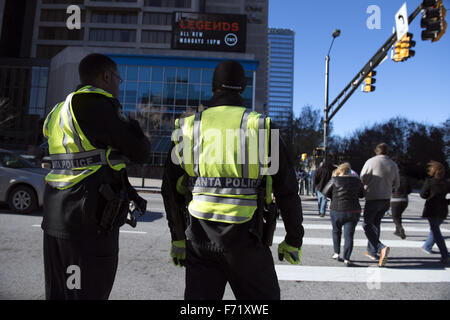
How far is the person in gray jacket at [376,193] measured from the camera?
5336mm

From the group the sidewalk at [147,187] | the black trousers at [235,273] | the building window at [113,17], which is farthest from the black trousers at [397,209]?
the building window at [113,17]

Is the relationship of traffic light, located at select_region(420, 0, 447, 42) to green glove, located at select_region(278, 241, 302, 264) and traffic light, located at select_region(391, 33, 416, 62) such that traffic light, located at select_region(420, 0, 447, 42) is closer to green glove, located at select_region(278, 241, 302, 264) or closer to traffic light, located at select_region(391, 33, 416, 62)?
traffic light, located at select_region(391, 33, 416, 62)

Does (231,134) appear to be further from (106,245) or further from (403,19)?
(403,19)

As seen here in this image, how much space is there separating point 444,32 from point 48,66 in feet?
159

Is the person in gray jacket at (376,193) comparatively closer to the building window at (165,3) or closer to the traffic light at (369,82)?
the traffic light at (369,82)

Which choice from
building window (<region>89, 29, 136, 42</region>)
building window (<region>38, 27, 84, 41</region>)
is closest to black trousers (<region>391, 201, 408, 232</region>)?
building window (<region>89, 29, 136, 42</region>)

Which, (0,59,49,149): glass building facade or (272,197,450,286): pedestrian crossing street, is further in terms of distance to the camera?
(0,59,49,149): glass building facade

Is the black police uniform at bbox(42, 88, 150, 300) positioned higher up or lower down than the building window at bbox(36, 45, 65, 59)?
lower down

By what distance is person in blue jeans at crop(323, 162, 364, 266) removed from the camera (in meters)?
5.14

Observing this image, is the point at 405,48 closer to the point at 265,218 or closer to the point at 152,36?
the point at 265,218

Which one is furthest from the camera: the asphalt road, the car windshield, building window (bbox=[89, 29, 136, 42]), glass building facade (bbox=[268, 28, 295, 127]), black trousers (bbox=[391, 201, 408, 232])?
glass building facade (bbox=[268, 28, 295, 127])

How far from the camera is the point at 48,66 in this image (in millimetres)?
44781

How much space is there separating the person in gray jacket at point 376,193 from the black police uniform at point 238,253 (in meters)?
3.98
